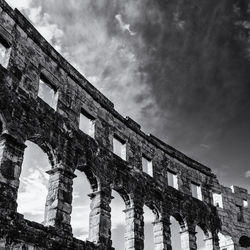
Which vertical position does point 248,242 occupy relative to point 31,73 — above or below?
below

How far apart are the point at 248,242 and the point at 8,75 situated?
16.3 metres

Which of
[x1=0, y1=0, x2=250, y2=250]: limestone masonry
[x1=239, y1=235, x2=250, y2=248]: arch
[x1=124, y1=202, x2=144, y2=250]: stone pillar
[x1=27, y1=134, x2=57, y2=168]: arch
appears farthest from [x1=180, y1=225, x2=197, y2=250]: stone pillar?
[x1=27, y1=134, x2=57, y2=168]: arch

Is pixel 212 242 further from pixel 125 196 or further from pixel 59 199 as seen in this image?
pixel 59 199

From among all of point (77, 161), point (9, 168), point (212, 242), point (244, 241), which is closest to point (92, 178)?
point (77, 161)

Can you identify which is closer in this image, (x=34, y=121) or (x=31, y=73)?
(x=34, y=121)

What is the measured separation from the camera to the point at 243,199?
70.5ft

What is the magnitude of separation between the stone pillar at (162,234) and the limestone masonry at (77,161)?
1.7 inches

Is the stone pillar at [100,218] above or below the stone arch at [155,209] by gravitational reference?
below

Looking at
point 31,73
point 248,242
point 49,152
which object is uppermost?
point 31,73

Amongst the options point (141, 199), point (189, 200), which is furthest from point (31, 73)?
point (189, 200)

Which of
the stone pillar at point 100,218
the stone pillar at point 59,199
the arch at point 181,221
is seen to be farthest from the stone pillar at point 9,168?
the arch at point 181,221

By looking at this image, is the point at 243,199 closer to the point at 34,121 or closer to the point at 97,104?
the point at 97,104

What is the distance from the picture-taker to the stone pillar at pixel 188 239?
652 inches

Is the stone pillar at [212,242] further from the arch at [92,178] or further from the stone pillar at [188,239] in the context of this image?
the arch at [92,178]
